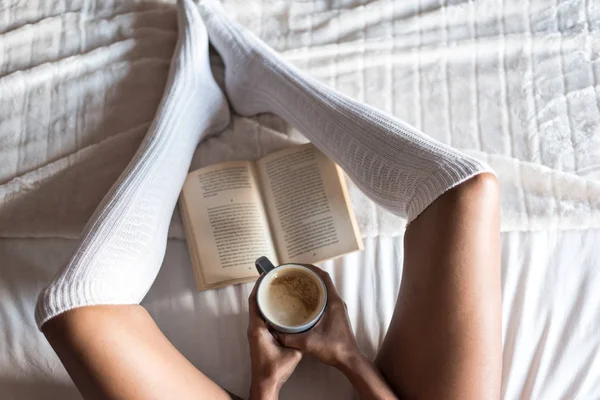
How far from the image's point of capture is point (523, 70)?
0.99m

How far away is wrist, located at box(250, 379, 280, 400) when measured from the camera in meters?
0.76

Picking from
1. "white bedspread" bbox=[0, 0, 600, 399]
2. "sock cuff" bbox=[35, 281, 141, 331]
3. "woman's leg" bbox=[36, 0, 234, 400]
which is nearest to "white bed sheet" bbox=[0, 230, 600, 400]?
"white bedspread" bbox=[0, 0, 600, 399]

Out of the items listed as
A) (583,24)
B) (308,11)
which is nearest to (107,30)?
(308,11)

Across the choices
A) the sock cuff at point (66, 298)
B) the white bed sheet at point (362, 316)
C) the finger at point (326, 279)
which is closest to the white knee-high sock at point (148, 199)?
the sock cuff at point (66, 298)

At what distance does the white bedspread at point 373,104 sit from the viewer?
0.86 meters

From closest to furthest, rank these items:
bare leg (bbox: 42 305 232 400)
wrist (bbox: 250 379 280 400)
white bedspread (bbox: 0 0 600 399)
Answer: bare leg (bbox: 42 305 232 400), wrist (bbox: 250 379 280 400), white bedspread (bbox: 0 0 600 399)

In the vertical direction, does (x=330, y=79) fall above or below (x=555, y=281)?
above

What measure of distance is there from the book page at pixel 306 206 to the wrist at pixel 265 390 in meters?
0.21

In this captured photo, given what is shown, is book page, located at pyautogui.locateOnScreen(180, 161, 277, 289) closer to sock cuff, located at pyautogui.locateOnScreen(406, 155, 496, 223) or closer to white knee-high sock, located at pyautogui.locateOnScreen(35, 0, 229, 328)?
white knee-high sock, located at pyautogui.locateOnScreen(35, 0, 229, 328)

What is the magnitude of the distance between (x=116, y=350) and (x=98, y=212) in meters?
0.21

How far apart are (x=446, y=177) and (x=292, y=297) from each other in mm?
270

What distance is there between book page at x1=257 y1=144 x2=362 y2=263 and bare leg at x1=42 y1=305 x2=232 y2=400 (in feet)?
0.95

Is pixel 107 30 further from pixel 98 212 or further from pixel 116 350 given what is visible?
pixel 116 350

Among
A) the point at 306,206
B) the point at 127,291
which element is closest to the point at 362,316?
the point at 306,206
